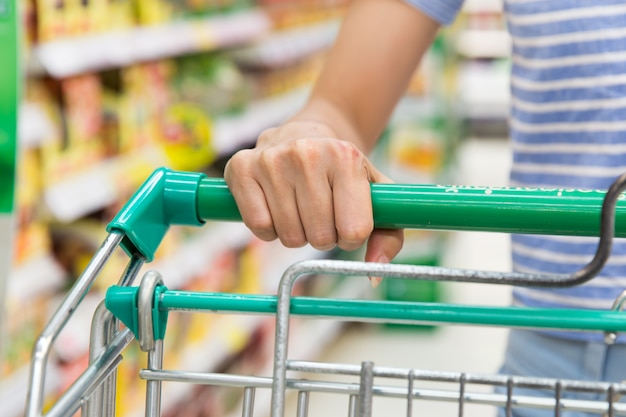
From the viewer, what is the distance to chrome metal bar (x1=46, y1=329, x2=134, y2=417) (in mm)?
637

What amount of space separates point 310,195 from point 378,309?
14cm

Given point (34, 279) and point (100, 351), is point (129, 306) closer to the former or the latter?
point (100, 351)

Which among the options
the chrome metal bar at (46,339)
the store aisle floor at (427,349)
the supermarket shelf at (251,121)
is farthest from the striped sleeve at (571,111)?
the store aisle floor at (427,349)

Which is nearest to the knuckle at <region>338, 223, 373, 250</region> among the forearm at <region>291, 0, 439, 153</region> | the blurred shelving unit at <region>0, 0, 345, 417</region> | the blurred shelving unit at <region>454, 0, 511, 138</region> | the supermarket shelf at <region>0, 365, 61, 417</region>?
the forearm at <region>291, 0, 439, 153</region>

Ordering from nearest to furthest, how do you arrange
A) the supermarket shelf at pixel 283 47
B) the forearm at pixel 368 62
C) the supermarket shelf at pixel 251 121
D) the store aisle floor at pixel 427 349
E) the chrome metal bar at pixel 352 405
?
the chrome metal bar at pixel 352 405, the forearm at pixel 368 62, the supermarket shelf at pixel 251 121, the supermarket shelf at pixel 283 47, the store aisle floor at pixel 427 349

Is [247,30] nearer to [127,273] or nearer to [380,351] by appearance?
[380,351]

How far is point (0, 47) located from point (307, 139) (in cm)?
97

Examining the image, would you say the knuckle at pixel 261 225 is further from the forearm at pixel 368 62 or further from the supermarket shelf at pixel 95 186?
the supermarket shelf at pixel 95 186

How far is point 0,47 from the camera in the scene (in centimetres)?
155

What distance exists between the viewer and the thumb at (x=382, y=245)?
2.66 feet

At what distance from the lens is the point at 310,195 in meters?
0.79

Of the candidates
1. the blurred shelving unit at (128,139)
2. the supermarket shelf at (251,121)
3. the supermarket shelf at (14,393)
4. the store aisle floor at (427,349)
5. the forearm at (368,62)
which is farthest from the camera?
the store aisle floor at (427,349)

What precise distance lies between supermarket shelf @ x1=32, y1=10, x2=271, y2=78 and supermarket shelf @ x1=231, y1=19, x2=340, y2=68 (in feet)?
0.37

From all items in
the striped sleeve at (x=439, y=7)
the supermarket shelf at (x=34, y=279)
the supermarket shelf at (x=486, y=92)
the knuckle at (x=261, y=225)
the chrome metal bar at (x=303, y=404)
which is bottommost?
the chrome metal bar at (x=303, y=404)
